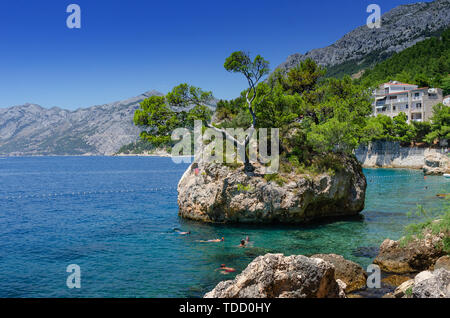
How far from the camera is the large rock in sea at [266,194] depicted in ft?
95.3

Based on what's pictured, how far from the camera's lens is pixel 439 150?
283 feet

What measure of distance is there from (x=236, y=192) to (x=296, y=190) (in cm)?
504

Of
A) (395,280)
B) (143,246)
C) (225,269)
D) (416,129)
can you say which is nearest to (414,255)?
(395,280)

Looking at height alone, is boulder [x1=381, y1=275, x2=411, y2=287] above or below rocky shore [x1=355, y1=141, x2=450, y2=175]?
below

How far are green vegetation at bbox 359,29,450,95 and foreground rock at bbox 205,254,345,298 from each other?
115553 mm

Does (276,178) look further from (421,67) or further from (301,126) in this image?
(421,67)

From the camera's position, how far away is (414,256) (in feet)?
62.4

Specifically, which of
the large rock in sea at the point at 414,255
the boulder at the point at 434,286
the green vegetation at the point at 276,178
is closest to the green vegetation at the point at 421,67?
the green vegetation at the point at 276,178

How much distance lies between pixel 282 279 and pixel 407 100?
108 meters

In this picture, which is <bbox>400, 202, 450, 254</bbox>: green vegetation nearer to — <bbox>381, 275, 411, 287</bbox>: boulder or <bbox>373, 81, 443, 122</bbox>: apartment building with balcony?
<bbox>381, 275, 411, 287</bbox>: boulder

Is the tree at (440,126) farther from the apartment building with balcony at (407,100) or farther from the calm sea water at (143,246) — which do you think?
the calm sea water at (143,246)

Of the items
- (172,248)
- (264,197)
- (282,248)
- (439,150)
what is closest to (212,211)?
(264,197)

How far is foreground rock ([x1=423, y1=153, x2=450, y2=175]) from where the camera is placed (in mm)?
76312

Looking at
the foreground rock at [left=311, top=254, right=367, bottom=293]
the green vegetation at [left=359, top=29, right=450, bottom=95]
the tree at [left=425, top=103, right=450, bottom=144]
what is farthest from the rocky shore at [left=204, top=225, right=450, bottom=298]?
the green vegetation at [left=359, top=29, right=450, bottom=95]
